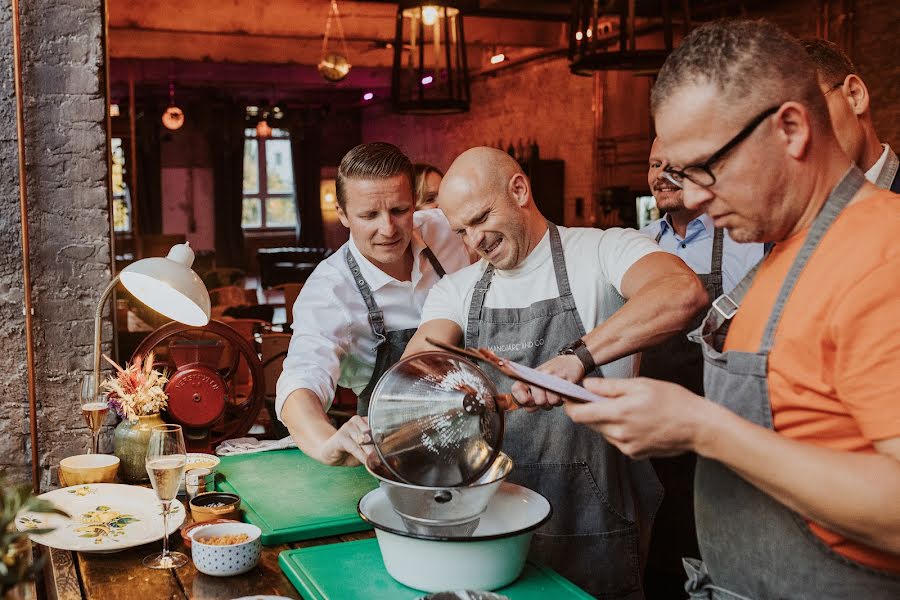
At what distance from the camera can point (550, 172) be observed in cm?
973

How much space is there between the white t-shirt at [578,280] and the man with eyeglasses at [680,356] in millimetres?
732

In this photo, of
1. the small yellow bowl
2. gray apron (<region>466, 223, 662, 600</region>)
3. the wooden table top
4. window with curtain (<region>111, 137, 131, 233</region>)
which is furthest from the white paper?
window with curtain (<region>111, 137, 131, 233</region>)

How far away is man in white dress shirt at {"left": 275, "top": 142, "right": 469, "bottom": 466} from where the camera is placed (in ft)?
8.30

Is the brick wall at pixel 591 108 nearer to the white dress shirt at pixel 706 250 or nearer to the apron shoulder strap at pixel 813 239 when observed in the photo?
the white dress shirt at pixel 706 250

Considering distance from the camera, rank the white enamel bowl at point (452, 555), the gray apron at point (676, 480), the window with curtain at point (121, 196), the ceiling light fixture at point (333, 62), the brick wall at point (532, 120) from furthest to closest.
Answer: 1. the window with curtain at point (121, 196)
2. the brick wall at point (532, 120)
3. the ceiling light fixture at point (333, 62)
4. the gray apron at point (676, 480)
5. the white enamel bowl at point (452, 555)

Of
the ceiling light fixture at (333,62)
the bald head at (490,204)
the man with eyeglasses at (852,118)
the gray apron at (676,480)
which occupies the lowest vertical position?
the gray apron at (676,480)

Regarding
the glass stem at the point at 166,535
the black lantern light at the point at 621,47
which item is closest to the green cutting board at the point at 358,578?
the glass stem at the point at 166,535

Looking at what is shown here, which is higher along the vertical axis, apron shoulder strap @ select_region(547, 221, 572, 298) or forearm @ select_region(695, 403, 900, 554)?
apron shoulder strap @ select_region(547, 221, 572, 298)

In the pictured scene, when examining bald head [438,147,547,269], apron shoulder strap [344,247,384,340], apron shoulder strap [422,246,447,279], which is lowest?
apron shoulder strap [344,247,384,340]

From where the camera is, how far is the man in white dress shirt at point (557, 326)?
87.8 inches

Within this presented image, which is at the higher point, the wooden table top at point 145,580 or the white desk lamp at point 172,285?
the white desk lamp at point 172,285

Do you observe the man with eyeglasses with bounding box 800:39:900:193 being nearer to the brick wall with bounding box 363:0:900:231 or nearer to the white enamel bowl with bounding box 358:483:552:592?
the white enamel bowl with bounding box 358:483:552:592

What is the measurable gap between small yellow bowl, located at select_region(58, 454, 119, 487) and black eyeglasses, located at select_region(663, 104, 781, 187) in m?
1.78

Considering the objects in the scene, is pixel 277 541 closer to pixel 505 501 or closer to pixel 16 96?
pixel 505 501
